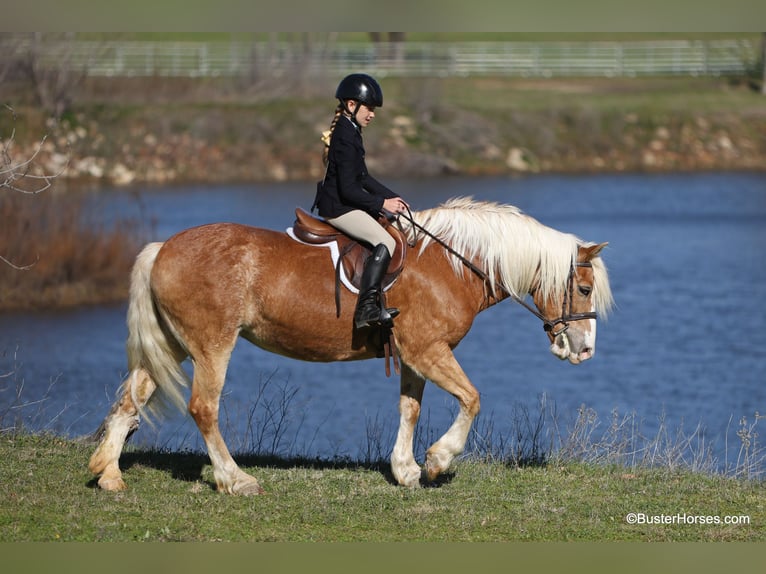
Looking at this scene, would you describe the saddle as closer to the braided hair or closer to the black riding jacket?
the black riding jacket

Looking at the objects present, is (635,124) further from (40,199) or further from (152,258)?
(152,258)

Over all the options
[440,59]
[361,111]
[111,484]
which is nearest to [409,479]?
[111,484]

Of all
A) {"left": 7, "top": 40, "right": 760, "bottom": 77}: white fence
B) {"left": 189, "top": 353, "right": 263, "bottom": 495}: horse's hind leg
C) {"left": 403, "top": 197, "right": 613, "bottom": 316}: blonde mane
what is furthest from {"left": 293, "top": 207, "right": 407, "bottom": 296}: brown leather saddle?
{"left": 7, "top": 40, "right": 760, "bottom": 77}: white fence

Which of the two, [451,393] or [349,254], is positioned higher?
[349,254]

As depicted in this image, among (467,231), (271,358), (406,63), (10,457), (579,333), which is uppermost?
(406,63)

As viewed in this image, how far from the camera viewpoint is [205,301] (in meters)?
7.32

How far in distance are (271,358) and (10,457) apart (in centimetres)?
1393

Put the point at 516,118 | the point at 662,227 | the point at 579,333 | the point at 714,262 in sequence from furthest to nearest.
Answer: the point at 516,118, the point at 662,227, the point at 714,262, the point at 579,333

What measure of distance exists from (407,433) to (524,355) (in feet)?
46.8

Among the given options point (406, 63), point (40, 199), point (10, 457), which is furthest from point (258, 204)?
point (10, 457)

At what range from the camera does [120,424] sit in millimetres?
7547

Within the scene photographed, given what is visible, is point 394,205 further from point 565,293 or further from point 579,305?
Answer: point 579,305

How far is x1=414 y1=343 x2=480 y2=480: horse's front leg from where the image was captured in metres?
7.43

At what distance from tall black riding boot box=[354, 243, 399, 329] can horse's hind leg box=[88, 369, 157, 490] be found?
169 cm
